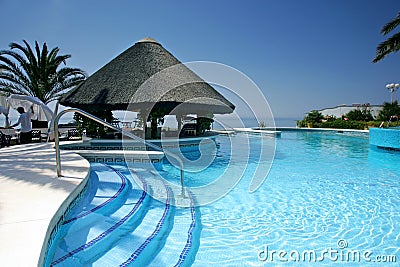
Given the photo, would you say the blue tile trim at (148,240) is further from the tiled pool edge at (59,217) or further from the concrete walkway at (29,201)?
the concrete walkway at (29,201)

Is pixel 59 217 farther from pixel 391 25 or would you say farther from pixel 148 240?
pixel 391 25

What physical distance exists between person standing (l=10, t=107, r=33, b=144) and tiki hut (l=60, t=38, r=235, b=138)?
237cm

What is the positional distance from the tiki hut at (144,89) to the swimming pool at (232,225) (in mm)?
4842

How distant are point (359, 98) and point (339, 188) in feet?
104

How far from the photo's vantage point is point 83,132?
1193cm

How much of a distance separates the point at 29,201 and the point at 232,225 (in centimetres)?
257

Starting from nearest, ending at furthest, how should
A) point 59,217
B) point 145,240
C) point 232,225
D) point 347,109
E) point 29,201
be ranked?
1. point 59,217
2. point 29,201
3. point 145,240
4. point 232,225
5. point 347,109

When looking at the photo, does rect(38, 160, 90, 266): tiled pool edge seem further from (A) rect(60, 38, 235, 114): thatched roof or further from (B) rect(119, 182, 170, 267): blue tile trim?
Result: (A) rect(60, 38, 235, 114): thatched roof

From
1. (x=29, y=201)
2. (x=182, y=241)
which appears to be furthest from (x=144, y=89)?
(x=182, y=241)

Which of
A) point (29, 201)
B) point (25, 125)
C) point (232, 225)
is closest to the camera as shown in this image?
point (29, 201)

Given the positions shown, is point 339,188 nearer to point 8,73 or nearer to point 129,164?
point 129,164

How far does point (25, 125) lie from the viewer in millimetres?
8336

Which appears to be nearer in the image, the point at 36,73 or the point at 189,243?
the point at 189,243

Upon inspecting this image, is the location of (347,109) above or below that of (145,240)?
above
